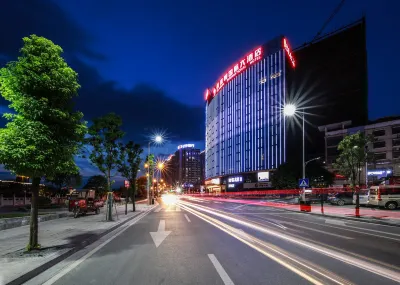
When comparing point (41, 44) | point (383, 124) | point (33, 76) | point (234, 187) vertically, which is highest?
point (383, 124)

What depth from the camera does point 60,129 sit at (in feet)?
32.1

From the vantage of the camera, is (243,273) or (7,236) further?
(7,236)

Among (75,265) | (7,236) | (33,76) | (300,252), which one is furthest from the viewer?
(7,236)

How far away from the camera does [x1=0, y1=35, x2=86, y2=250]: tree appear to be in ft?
28.7

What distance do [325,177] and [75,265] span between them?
231ft

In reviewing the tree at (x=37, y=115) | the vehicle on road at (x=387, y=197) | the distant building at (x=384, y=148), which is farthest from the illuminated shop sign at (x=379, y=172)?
the tree at (x=37, y=115)

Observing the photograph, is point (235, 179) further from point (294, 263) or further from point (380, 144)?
point (294, 263)

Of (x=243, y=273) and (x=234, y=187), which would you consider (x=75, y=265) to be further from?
(x=234, y=187)

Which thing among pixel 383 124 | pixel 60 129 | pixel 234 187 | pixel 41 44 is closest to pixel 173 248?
pixel 60 129

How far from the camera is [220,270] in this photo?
7562mm

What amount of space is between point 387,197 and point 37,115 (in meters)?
34.1

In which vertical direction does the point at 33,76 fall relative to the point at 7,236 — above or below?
above

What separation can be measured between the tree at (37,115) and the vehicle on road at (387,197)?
108 ft

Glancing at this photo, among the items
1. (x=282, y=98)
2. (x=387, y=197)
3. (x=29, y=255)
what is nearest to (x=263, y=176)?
(x=282, y=98)
